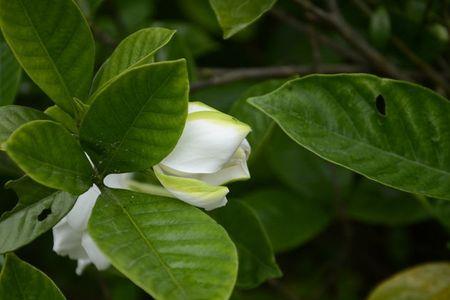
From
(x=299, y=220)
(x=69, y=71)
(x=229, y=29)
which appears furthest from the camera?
(x=299, y=220)

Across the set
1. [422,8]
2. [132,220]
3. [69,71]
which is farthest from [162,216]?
[422,8]

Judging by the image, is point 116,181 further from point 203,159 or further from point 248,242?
point 248,242

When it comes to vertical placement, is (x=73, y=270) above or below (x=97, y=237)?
below

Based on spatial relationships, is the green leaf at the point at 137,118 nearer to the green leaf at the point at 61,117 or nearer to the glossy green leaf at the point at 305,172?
the green leaf at the point at 61,117

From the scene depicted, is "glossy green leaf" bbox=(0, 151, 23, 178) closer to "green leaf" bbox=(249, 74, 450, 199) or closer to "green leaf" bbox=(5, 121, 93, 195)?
"green leaf" bbox=(5, 121, 93, 195)

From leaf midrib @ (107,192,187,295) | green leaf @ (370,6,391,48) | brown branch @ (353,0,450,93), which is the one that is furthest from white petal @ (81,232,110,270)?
brown branch @ (353,0,450,93)

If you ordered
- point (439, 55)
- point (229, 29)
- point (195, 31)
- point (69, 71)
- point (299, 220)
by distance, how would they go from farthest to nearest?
point (195, 31) < point (439, 55) < point (299, 220) < point (229, 29) < point (69, 71)

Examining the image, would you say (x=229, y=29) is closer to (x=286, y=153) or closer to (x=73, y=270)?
(x=286, y=153)

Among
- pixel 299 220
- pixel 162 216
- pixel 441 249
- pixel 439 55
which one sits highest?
pixel 162 216
